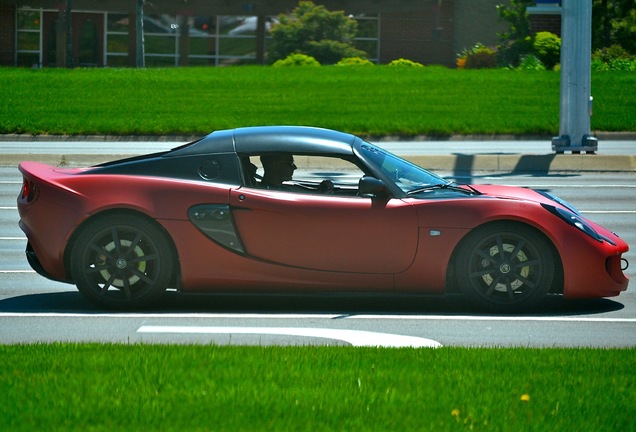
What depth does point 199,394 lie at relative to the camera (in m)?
5.68

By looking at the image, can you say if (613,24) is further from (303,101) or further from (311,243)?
(311,243)

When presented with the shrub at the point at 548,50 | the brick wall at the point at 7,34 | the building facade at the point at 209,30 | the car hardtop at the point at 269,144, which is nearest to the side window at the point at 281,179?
the car hardtop at the point at 269,144

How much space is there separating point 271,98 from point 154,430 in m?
25.1

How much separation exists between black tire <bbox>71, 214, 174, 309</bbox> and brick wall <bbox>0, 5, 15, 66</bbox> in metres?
44.5

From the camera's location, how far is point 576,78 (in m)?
20.7

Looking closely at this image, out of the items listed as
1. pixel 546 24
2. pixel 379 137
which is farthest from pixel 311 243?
pixel 546 24

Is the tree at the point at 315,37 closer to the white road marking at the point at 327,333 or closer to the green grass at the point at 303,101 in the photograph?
the green grass at the point at 303,101

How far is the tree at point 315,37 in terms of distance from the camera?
44.5m

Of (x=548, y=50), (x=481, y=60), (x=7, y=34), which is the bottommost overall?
(x=548, y=50)

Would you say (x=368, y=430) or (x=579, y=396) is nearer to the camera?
(x=368, y=430)

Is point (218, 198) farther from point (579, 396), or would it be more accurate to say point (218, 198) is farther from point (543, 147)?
point (543, 147)

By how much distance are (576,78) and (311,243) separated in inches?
517

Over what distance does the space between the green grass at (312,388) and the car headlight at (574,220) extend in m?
1.76

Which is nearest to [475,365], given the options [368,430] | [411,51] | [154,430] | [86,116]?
[368,430]
